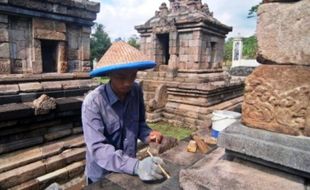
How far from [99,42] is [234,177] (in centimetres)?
3691

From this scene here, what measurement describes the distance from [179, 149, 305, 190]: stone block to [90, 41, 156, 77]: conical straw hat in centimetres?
92

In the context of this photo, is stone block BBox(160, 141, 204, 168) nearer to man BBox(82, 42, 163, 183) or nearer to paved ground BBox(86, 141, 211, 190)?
paved ground BBox(86, 141, 211, 190)

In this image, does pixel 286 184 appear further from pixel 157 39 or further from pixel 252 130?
pixel 157 39

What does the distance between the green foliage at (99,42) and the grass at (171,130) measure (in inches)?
1104

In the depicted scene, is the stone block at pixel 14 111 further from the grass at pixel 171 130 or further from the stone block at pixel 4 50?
the grass at pixel 171 130

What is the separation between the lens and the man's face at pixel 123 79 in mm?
2006

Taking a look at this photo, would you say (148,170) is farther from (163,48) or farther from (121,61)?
(163,48)

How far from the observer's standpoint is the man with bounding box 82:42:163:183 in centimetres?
181

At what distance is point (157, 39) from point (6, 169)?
8416 millimetres

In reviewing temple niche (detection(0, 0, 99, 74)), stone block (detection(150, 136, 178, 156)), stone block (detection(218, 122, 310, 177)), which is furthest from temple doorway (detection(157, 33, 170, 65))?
stone block (detection(218, 122, 310, 177))

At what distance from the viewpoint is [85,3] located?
5227 mm

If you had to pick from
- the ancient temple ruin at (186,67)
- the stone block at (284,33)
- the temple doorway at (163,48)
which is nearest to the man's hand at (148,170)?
the stone block at (284,33)

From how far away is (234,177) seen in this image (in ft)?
4.82

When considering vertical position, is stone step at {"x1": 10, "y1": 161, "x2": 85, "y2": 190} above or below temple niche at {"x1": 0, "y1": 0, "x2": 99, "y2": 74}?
below
